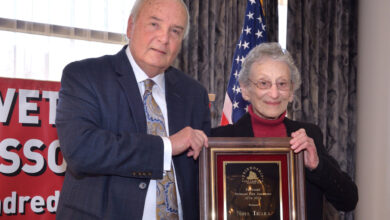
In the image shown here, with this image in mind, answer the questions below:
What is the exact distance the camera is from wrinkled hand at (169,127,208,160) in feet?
5.82

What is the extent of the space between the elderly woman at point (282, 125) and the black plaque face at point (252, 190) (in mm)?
200

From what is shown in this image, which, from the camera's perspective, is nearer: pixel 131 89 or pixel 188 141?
pixel 188 141

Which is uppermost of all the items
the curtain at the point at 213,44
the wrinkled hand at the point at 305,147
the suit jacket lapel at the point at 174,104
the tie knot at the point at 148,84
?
the curtain at the point at 213,44

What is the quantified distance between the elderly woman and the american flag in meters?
1.62

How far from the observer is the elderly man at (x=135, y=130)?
1.71 metres

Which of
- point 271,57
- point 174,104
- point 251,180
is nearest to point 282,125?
point 271,57

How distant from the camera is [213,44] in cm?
477

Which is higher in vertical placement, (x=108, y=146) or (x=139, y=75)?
(x=139, y=75)

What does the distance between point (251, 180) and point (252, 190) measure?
0.04 m

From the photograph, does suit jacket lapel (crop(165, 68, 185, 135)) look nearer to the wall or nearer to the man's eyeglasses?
the man's eyeglasses

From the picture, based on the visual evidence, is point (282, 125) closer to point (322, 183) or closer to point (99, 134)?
point (322, 183)

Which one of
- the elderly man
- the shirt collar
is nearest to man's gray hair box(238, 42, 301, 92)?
the elderly man

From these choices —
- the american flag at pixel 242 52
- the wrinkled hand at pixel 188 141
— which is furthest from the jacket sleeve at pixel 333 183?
the american flag at pixel 242 52

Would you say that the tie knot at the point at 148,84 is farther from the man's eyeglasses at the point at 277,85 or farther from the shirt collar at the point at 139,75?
the man's eyeglasses at the point at 277,85
